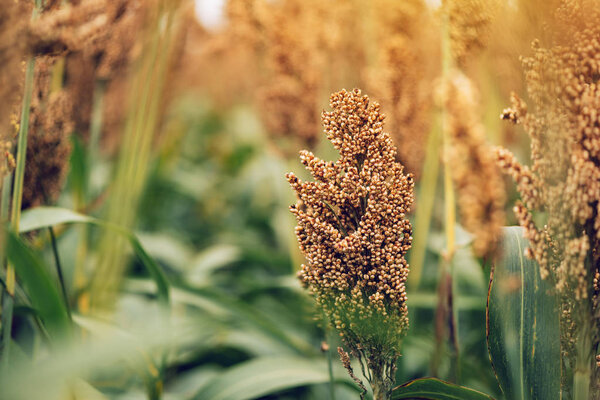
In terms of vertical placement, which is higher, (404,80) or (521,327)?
(404,80)

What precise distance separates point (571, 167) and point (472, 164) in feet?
2.36

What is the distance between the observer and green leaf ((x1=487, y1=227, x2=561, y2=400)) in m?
0.91

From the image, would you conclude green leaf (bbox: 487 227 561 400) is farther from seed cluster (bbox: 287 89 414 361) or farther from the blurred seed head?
the blurred seed head

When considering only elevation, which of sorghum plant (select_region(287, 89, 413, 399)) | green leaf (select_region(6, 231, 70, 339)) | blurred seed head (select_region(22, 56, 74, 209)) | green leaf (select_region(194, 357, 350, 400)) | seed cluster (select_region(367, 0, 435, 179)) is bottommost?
green leaf (select_region(194, 357, 350, 400))

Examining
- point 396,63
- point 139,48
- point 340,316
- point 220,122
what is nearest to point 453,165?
point 396,63

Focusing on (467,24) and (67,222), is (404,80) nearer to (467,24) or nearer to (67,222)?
(467,24)

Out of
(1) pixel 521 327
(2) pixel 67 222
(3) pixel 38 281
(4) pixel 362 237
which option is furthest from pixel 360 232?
(2) pixel 67 222

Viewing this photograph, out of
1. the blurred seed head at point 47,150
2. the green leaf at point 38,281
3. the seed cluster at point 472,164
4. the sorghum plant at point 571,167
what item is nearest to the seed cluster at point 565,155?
the sorghum plant at point 571,167

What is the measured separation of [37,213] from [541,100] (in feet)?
4.19

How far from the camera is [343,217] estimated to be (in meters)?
0.86

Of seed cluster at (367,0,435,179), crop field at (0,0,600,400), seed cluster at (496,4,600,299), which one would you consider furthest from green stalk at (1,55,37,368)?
seed cluster at (367,0,435,179)

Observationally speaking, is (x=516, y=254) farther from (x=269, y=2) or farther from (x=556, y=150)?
(x=269, y=2)

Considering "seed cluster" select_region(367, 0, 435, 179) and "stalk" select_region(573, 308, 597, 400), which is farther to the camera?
"seed cluster" select_region(367, 0, 435, 179)

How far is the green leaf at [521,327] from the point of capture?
0.91m
